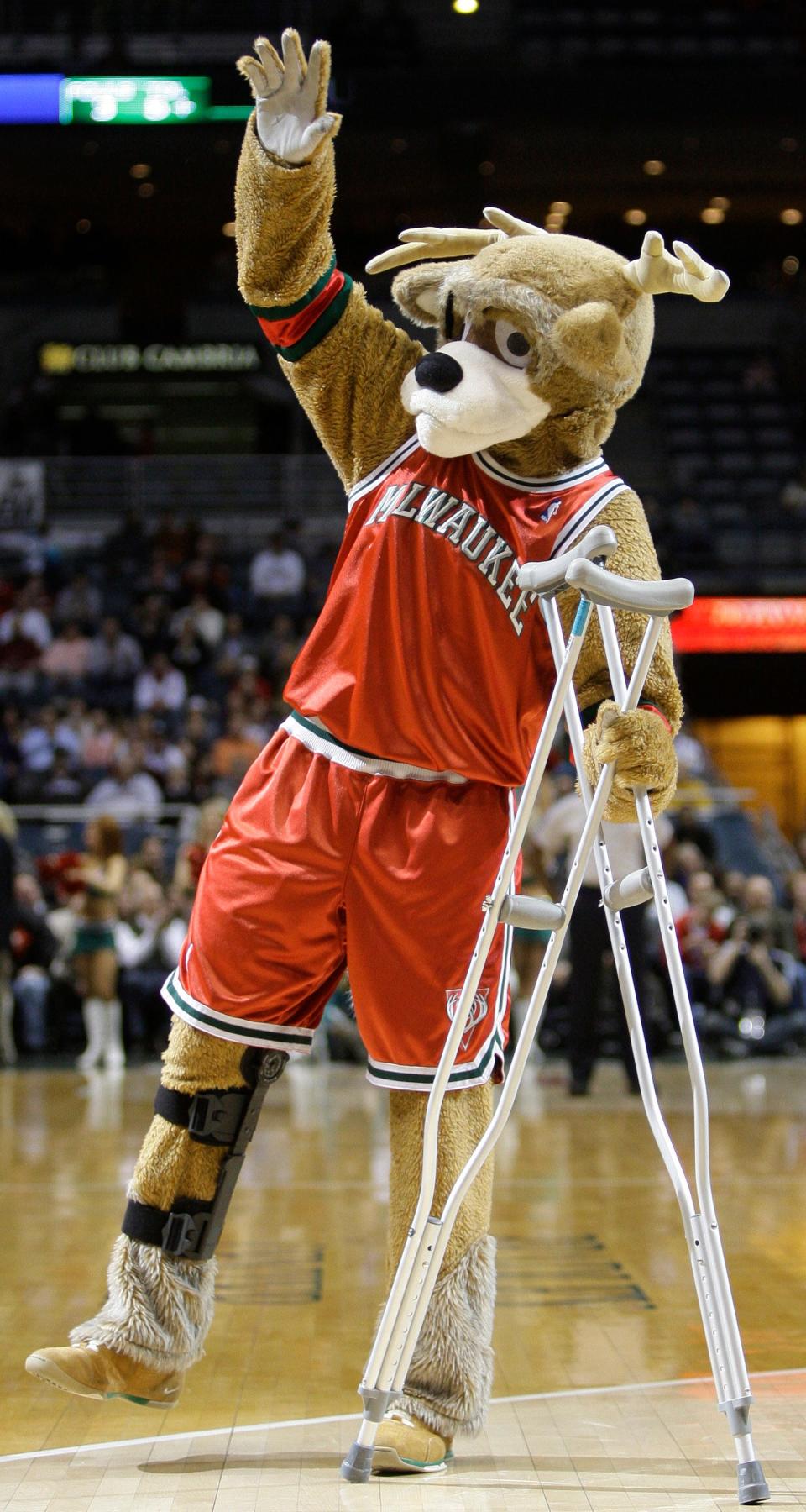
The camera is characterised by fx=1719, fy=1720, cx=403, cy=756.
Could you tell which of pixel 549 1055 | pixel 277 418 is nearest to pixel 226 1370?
pixel 549 1055

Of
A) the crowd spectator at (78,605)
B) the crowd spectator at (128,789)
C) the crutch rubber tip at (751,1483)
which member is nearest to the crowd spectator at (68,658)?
the crowd spectator at (78,605)

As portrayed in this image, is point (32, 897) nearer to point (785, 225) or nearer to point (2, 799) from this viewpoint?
point (2, 799)

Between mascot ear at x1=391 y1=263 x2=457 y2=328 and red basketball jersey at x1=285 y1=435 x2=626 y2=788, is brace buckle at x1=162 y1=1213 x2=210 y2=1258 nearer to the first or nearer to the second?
red basketball jersey at x1=285 y1=435 x2=626 y2=788

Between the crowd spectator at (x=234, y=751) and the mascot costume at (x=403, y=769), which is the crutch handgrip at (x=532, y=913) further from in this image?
the crowd spectator at (x=234, y=751)

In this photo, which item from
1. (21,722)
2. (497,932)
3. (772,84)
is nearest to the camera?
(497,932)

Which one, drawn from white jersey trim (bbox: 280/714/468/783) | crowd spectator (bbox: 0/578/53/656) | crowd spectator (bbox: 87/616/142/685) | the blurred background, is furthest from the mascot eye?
crowd spectator (bbox: 0/578/53/656)

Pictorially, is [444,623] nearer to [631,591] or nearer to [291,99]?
[631,591]

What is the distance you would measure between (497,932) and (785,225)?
16.5 m

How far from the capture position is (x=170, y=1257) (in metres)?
2.76

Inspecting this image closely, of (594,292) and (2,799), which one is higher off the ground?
(594,292)

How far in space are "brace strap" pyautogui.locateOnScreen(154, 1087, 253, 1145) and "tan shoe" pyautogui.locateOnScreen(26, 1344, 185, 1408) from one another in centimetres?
36

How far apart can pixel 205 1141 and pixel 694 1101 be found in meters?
0.88

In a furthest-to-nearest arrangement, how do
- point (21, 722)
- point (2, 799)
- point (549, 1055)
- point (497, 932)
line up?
point (21, 722) → point (2, 799) → point (549, 1055) → point (497, 932)

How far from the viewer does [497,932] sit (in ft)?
9.07
